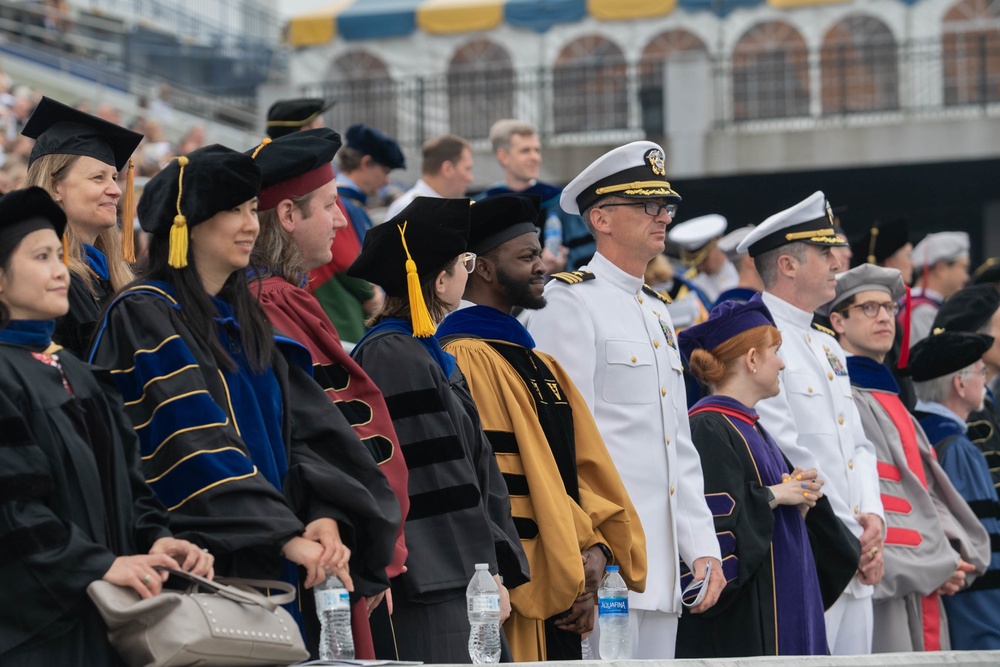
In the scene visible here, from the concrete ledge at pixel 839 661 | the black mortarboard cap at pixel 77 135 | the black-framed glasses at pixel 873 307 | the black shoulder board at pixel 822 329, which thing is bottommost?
the concrete ledge at pixel 839 661

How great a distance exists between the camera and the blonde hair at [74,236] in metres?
5.62

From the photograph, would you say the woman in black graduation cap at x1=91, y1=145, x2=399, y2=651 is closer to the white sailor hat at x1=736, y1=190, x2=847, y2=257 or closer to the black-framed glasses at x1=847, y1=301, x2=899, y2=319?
the white sailor hat at x1=736, y1=190, x2=847, y2=257

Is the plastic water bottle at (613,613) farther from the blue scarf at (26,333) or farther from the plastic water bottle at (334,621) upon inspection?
the blue scarf at (26,333)

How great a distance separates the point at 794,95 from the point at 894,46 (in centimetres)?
161

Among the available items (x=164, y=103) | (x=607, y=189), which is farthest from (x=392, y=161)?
(x=164, y=103)

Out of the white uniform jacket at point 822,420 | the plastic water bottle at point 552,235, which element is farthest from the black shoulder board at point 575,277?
the plastic water bottle at point 552,235

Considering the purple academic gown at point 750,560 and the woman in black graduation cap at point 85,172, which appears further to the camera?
the purple academic gown at point 750,560

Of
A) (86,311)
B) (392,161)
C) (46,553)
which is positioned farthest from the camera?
(392,161)

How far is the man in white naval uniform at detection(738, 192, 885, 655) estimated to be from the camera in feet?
25.4

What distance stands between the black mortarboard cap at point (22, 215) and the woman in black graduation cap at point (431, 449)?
4.73 ft

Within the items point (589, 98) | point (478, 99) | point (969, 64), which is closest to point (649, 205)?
point (478, 99)

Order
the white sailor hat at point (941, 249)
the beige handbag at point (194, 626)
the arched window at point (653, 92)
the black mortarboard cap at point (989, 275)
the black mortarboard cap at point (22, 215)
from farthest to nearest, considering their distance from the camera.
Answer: the arched window at point (653, 92) < the white sailor hat at point (941, 249) < the black mortarboard cap at point (989, 275) < the black mortarboard cap at point (22, 215) < the beige handbag at point (194, 626)

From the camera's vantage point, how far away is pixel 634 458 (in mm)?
6676

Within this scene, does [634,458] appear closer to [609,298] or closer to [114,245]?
[609,298]
